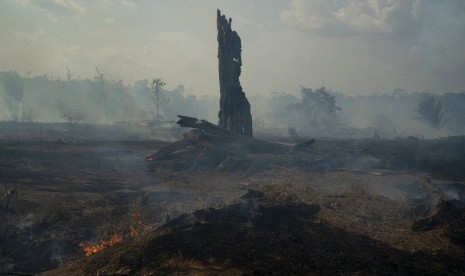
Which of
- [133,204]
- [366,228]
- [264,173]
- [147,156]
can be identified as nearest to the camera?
[366,228]

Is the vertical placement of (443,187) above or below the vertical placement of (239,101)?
below

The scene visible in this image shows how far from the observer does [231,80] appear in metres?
29.9

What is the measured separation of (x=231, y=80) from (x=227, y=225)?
71.9 feet

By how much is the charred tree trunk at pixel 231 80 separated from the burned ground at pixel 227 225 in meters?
8.32

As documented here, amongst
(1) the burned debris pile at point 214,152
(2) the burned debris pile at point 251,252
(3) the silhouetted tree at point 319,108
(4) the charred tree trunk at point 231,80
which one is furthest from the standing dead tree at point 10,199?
(3) the silhouetted tree at point 319,108

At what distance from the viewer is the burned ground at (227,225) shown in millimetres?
7523

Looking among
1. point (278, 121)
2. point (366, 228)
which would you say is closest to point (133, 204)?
point (366, 228)

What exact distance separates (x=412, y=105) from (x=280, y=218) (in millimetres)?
97338

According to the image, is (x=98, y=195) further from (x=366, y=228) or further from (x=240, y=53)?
(x=240, y=53)

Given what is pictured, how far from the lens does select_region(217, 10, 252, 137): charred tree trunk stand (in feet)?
97.6

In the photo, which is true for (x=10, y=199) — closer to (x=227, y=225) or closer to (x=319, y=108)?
(x=227, y=225)

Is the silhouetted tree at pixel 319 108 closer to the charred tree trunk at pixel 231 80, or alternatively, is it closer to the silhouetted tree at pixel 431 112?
the silhouetted tree at pixel 431 112

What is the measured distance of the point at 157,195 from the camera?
1634 centimetres

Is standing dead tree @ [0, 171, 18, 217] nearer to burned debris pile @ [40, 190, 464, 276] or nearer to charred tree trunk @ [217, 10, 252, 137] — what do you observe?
burned debris pile @ [40, 190, 464, 276]
